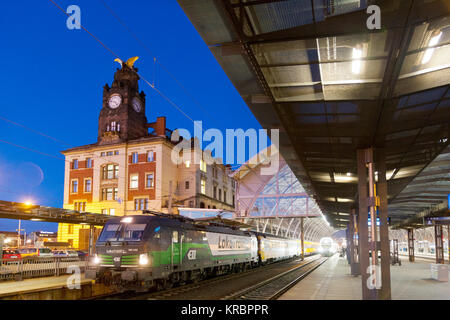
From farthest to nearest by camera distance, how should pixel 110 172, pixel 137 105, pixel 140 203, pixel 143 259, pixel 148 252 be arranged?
pixel 137 105 < pixel 110 172 < pixel 140 203 < pixel 148 252 < pixel 143 259

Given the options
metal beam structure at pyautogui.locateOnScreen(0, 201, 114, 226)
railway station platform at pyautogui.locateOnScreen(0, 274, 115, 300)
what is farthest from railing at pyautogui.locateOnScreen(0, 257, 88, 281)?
metal beam structure at pyautogui.locateOnScreen(0, 201, 114, 226)

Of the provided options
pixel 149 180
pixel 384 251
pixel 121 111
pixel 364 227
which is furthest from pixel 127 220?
pixel 121 111

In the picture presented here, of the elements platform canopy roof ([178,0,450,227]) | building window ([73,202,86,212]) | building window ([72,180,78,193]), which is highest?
building window ([72,180,78,193])

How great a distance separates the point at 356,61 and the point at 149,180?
150 ft

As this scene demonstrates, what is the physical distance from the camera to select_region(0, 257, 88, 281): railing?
18.8 metres

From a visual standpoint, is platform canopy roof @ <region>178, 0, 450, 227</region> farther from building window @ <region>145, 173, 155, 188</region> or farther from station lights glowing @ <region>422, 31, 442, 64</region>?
building window @ <region>145, 173, 155, 188</region>

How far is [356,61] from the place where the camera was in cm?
823

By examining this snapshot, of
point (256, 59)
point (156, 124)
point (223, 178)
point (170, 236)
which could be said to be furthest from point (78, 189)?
point (256, 59)

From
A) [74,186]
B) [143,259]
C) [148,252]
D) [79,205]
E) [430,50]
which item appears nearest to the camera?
[430,50]

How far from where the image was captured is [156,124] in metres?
60.2

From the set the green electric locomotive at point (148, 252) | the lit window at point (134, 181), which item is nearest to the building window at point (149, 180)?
the lit window at point (134, 181)

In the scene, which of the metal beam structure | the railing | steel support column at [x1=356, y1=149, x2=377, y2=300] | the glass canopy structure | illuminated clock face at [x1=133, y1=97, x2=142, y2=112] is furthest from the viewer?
illuminated clock face at [x1=133, y1=97, x2=142, y2=112]

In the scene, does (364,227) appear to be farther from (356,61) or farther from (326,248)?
(326,248)
